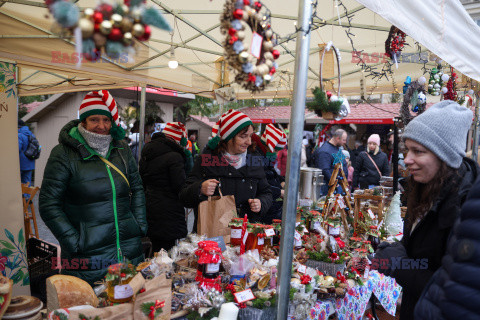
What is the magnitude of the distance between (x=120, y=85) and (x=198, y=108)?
37.9 feet

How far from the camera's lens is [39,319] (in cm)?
144

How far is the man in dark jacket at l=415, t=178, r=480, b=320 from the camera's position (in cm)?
91

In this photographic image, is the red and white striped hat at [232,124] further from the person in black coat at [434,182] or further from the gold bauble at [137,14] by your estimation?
the gold bauble at [137,14]

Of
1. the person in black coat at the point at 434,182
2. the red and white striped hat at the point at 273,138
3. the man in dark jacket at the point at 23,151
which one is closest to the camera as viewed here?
the person in black coat at the point at 434,182

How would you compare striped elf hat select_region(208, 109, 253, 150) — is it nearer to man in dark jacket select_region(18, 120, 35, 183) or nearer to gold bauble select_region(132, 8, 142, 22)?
gold bauble select_region(132, 8, 142, 22)

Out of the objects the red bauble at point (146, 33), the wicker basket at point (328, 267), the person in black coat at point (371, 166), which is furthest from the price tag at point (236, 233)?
the person in black coat at point (371, 166)

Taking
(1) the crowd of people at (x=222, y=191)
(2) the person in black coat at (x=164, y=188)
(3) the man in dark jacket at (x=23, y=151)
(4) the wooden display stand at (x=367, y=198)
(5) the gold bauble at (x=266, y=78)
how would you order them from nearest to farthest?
(1) the crowd of people at (x=222, y=191)
(5) the gold bauble at (x=266, y=78)
(2) the person in black coat at (x=164, y=188)
(4) the wooden display stand at (x=367, y=198)
(3) the man in dark jacket at (x=23, y=151)

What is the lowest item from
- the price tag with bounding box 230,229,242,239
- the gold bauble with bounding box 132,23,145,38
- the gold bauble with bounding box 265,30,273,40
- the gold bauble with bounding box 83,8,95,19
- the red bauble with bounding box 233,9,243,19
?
the price tag with bounding box 230,229,242,239

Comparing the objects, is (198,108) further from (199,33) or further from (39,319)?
(39,319)

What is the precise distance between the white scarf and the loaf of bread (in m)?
1.02

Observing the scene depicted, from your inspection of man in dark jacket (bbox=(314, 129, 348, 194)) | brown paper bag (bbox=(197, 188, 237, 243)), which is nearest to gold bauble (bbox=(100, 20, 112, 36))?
brown paper bag (bbox=(197, 188, 237, 243))

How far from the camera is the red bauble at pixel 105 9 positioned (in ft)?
2.66

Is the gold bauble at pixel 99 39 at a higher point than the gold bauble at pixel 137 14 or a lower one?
lower

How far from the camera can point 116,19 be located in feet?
2.70
